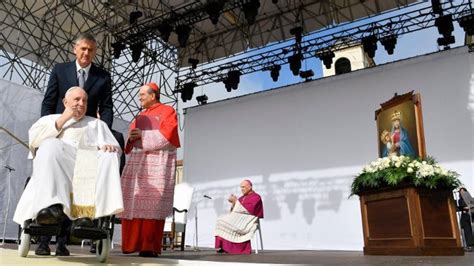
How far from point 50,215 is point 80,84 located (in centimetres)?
99

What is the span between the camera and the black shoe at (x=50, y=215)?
68.3 inches

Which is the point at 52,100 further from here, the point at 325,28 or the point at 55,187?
the point at 325,28

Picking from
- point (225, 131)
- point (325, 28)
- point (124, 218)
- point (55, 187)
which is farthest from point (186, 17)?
point (55, 187)

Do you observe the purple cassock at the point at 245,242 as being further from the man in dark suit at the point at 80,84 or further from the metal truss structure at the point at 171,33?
the metal truss structure at the point at 171,33

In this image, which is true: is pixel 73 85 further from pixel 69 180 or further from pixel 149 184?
pixel 149 184

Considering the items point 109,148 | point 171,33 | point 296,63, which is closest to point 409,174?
point 109,148

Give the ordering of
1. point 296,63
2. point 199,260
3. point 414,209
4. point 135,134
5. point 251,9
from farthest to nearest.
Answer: point 296,63, point 251,9, point 414,209, point 135,134, point 199,260

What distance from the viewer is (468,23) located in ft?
24.1

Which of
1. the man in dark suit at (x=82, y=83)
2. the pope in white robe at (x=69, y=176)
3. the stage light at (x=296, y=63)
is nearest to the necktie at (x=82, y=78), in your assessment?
the man in dark suit at (x=82, y=83)

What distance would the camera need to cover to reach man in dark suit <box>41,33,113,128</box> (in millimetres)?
2451

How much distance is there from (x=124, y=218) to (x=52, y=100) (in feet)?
3.54

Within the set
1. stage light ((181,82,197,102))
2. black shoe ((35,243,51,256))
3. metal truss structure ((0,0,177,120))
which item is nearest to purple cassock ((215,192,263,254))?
black shoe ((35,243,51,256))

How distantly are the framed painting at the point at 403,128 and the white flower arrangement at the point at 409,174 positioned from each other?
29 centimetres

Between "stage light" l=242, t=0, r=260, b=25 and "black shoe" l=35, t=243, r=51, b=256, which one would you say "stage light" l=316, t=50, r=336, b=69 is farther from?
"black shoe" l=35, t=243, r=51, b=256
